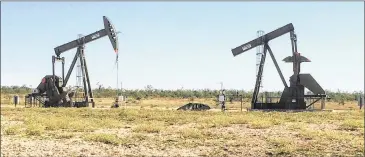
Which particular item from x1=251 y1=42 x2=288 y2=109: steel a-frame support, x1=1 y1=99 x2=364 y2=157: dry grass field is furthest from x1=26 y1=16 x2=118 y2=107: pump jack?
x1=1 y1=99 x2=364 y2=157: dry grass field

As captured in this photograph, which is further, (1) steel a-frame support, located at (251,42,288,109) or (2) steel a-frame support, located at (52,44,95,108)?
(2) steel a-frame support, located at (52,44,95,108)

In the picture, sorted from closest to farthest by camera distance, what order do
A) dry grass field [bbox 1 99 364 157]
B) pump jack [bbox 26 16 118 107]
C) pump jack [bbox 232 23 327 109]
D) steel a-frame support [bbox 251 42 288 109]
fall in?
dry grass field [bbox 1 99 364 157], pump jack [bbox 232 23 327 109], steel a-frame support [bbox 251 42 288 109], pump jack [bbox 26 16 118 107]

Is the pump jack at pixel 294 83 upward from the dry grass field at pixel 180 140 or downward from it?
upward

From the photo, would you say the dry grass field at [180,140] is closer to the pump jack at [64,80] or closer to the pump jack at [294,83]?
the pump jack at [294,83]

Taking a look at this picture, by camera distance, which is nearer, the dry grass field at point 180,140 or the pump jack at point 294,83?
the dry grass field at point 180,140

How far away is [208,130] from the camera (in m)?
16.4

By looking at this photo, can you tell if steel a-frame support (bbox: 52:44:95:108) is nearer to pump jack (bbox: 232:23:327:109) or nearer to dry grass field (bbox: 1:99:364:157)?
pump jack (bbox: 232:23:327:109)

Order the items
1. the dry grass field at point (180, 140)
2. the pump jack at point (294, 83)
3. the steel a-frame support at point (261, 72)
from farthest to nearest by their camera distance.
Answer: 1. the steel a-frame support at point (261, 72)
2. the pump jack at point (294, 83)
3. the dry grass field at point (180, 140)

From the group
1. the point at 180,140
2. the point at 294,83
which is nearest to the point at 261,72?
the point at 294,83

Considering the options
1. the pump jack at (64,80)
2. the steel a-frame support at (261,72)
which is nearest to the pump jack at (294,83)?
the steel a-frame support at (261,72)

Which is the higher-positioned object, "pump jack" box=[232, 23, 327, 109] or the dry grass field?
"pump jack" box=[232, 23, 327, 109]

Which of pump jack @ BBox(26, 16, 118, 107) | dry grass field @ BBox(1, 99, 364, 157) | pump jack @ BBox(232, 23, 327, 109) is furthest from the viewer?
pump jack @ BBox(26, 16, 118, 107)

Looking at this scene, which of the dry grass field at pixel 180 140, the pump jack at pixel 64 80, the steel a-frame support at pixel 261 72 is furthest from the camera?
the pump jack at pixel 64 80

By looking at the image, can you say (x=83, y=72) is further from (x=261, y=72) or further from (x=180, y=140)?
(x=180, y=140)
